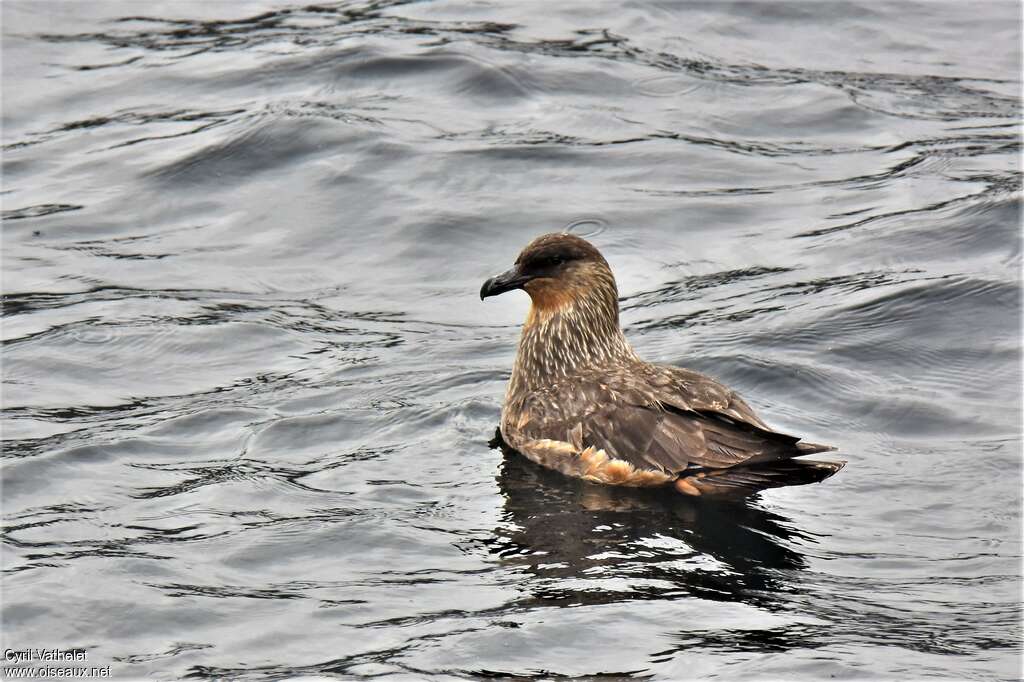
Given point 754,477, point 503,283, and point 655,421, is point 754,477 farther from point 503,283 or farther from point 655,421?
point 503,283

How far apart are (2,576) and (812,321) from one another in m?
5.44

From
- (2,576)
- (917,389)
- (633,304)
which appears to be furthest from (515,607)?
(633,304)

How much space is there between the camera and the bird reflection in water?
6.74 metres

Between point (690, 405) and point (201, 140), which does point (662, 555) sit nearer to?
point (690, 405)

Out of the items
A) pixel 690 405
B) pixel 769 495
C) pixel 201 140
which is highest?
pixel 201 140

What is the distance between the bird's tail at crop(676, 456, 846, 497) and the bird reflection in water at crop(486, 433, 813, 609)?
0.09 metres

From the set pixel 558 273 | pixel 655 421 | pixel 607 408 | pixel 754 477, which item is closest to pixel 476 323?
pixel 558 273

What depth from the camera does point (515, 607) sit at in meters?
6.57

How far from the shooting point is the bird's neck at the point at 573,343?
8.81 metres

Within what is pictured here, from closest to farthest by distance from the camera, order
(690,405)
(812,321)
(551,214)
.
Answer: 1. (690,405)
2. (812,321)
3. (551,214)

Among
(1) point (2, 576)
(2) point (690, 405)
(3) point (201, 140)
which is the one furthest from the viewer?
(3) point (201, 140)

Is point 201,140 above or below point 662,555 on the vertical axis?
above

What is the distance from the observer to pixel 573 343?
8.91m

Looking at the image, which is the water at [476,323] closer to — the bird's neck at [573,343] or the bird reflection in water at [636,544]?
the bird reflection in water at [636,544]
